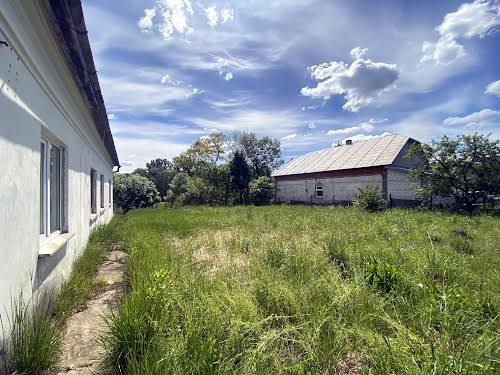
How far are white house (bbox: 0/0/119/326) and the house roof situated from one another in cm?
1

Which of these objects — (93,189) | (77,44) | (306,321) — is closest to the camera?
(306,321)

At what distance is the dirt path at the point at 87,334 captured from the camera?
2.39m

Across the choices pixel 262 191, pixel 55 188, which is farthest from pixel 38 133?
pixel 262 191

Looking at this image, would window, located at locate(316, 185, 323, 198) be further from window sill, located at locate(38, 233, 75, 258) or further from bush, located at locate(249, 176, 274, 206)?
window sill, located at locate(38, 233, 75, 258)

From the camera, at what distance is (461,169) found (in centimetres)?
1497

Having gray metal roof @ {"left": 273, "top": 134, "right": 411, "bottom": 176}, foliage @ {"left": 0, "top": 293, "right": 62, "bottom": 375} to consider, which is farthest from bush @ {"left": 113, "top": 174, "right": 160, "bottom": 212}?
foliage @ {"left": 0, "top": 293, "right": 62, "bottom": 375}

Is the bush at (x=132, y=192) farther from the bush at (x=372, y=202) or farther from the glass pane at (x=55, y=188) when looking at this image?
the glass pane at (x=55, y=188)

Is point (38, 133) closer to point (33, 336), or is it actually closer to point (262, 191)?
point (33, 336)

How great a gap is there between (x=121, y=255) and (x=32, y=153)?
4268mm

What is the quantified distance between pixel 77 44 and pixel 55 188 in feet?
6.57

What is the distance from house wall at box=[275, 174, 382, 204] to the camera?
2069 centimetres

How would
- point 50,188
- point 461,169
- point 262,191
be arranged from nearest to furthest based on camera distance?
point 50,188 < point 461,169 < point 262,191

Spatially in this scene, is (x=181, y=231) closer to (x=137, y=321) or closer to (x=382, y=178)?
(x=137, y=321)

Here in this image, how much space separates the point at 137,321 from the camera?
2.38m
